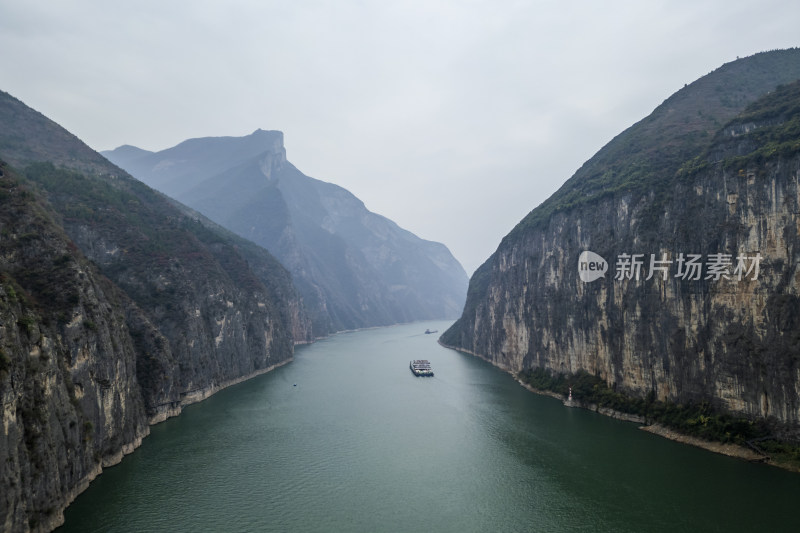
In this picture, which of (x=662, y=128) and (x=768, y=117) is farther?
(x=662, y=128)

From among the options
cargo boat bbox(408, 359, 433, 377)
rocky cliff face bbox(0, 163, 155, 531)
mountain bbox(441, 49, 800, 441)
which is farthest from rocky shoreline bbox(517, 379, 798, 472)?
rocky cliff face bbox(0, 163, 155, 531)

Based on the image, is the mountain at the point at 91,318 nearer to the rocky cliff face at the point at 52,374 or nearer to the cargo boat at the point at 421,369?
the rocky cliff face at the point at 52,374

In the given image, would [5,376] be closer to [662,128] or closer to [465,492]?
[465,492]

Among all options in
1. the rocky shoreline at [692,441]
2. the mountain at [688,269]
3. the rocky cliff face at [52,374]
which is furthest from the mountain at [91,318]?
the mountain at [688,269]

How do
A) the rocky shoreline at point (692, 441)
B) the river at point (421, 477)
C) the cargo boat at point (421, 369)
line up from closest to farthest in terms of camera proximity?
the river at point (421, 477) < the rocky shoreline at point (692, 441) < the cargo boat at point (421, 369)

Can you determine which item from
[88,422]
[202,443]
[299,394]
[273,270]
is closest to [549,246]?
[299,394]

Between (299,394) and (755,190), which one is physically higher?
(755,190)

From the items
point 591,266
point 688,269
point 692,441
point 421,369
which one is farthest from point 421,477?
point 421,369
